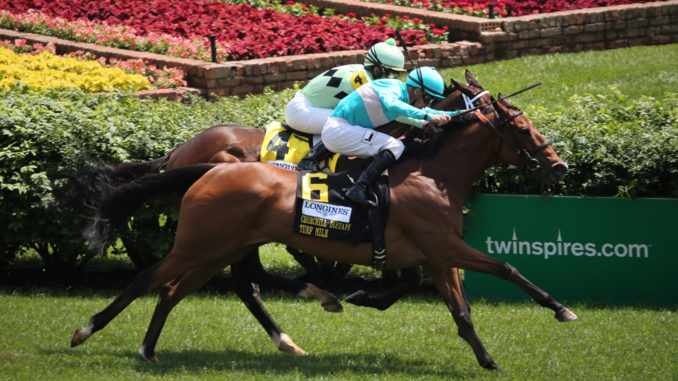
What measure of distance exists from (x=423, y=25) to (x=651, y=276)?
364 inches

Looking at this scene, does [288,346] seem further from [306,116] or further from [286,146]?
[306,116]

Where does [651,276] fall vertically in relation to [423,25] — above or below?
below

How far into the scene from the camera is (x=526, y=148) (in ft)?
24.2

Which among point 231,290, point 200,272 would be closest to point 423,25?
point 231,290

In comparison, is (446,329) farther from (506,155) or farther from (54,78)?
(54,78)

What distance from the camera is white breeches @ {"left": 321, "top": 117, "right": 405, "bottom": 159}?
730 centimetres

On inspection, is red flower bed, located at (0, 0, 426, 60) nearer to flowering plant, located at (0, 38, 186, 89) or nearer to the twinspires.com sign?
flowering plant, located at (0, 38, 186, 89)

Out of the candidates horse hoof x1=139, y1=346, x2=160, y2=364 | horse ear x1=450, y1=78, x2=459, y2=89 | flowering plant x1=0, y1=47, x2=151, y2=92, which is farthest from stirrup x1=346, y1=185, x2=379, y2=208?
flowering plant x1=0, y1=47, x2=151, y2=92

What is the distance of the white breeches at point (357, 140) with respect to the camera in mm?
7297

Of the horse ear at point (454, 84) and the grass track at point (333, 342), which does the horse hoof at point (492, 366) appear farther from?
the horse ear at point (454, 84)

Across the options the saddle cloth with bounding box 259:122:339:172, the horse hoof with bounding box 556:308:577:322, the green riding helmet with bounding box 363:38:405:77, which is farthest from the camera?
→ the saddle cloth with bounding box 259:122:339:172

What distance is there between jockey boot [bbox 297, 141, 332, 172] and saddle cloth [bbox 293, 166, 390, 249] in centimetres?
58

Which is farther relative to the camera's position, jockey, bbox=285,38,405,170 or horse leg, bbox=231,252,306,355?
jockey, bbox=285,38,405,170

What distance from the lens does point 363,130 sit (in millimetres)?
7363
